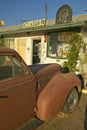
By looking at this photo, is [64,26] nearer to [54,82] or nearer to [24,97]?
[54,82]

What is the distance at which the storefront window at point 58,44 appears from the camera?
11405 mm

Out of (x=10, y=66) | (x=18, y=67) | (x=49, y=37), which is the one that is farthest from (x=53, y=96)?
(x=49, y=37)

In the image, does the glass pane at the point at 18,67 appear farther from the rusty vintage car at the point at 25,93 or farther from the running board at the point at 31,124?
the running board at the point at 31,124

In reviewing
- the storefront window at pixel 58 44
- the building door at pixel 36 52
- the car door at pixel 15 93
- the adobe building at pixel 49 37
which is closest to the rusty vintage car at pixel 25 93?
the car door at pixel 15 93

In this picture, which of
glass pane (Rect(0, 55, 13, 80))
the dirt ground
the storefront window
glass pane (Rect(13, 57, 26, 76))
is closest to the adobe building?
the storefront window

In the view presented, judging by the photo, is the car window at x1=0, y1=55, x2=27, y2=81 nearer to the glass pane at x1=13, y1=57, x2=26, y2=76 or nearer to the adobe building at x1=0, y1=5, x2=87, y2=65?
the glass pane at x1=13, y1=57, x2=26, y2=76

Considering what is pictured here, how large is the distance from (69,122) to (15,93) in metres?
2.30

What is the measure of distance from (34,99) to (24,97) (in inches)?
16.1

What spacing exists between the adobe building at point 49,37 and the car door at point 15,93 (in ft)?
19.5

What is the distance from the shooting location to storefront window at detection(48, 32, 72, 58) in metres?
11.4

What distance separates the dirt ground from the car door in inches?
40.8

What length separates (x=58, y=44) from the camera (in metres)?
12.0

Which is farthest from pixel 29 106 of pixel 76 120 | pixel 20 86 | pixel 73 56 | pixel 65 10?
pixel 65 10

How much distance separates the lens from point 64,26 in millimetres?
10430
